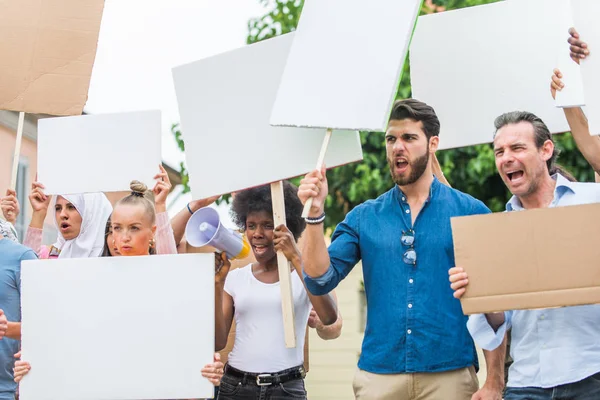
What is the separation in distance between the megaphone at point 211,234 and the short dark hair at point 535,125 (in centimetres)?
125

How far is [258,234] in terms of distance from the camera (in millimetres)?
4836

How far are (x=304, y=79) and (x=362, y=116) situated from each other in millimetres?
318

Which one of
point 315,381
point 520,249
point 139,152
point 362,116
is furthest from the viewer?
point 315,381

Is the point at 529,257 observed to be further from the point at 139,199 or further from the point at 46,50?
the point at 46,50

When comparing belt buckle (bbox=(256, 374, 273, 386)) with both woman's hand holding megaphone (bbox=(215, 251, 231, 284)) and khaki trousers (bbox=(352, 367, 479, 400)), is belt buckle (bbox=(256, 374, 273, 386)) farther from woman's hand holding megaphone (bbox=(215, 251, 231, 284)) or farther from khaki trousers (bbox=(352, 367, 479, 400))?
khaki trousers (bbox=(352, 367, 479, 400))

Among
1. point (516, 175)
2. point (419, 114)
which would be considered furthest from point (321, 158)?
point (516, 175)

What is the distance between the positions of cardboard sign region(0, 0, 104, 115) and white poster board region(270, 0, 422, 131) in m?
1.33

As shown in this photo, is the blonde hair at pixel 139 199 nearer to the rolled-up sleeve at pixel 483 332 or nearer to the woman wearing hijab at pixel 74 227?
the woman wearing hijab at pixel 74 227

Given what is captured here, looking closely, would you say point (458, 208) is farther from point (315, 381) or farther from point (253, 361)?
point (315, 381)

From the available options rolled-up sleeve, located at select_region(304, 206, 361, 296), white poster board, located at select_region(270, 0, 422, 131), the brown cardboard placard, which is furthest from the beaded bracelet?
the brown cardboard placard

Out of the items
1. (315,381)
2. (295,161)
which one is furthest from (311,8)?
(315,381)

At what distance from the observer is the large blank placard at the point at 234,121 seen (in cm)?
449

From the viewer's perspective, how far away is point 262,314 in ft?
15.5

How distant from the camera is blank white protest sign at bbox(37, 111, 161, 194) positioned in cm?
476
